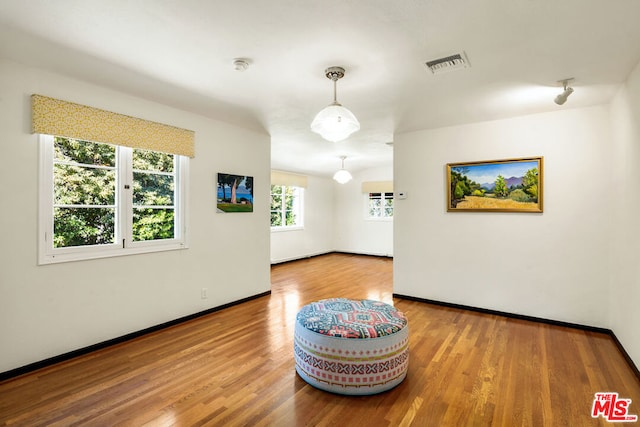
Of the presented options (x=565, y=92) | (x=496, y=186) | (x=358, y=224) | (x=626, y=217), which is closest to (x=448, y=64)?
(x=565, y=92)

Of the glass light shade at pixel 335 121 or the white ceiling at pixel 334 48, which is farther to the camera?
the glass light shade at pixel 335 121

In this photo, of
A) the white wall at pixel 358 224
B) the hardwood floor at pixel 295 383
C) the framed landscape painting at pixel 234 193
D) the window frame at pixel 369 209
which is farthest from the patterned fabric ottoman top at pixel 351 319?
the window frame at pixel 369 209

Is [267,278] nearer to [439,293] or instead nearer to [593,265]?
[439,293]

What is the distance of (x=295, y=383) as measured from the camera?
2.36m

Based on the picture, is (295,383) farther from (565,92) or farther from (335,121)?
(565,92)

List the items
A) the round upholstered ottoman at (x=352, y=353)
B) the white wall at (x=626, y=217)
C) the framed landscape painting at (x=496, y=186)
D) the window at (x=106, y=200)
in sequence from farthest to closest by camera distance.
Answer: the framed landscape painting at (x=496, y=186) < the window at (x=106, y=200) < the white wall at (x=626, y=217) < the round upholstered ottoman at (x=352, y=353)

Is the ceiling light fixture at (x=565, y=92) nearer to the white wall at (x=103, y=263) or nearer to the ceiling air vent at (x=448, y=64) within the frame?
the ceiling air vent at (x=448, y=64)

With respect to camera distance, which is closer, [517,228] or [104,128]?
[104,128]

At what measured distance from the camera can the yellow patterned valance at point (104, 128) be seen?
2.57 m

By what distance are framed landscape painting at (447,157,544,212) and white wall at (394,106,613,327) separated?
0.09m

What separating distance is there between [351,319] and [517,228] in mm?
2625

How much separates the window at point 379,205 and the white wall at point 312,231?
3.87 feet

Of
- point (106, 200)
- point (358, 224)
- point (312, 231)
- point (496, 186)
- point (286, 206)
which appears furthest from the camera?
point (358, 224)

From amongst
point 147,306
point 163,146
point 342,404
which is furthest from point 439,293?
point 163,146
